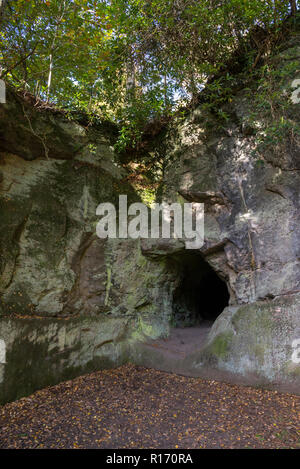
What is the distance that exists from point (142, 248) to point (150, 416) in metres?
3.20

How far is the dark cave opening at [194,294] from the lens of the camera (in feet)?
21.7

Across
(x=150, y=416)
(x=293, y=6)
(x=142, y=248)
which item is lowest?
(x=150, y=416)

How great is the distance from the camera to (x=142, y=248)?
5824 mm

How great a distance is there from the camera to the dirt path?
2.77m

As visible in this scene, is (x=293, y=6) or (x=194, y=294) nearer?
(x=293, y=6)

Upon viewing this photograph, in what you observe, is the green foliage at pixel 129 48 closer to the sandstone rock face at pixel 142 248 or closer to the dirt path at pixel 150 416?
the sandstone rock face at pixel 142 248

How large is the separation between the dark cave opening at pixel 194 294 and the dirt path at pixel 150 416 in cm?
251

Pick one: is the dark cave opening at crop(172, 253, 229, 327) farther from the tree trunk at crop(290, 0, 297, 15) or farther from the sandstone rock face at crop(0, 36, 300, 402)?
the tree trunk at crop(290, 0, 297, 15)

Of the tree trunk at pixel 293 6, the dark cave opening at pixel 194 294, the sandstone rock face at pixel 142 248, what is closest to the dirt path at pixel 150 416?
the sandstone rock face at pixel 142 248

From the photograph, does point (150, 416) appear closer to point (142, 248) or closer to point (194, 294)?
point (142, 248)

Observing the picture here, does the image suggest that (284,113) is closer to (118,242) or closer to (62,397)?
(118,242)

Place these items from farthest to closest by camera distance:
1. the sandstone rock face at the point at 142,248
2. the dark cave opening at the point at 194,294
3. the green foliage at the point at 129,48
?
the dark cave opening at the point at 194,294, the green foliage at the point at 129,48, the sandstone rock face at the point at 142,248

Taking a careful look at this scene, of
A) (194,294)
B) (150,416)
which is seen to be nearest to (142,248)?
(194,294)
